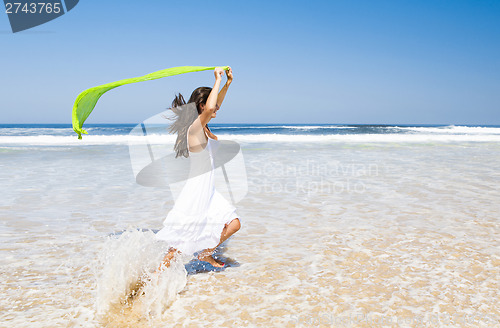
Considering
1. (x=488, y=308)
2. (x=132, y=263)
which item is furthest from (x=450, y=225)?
(x=132, y=263)

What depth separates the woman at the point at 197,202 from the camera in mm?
3205

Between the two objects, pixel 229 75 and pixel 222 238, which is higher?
pixel 229 75

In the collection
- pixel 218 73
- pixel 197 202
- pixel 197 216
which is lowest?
pixel 197 216

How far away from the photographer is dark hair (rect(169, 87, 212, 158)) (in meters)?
3.27

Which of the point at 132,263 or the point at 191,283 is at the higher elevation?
the point at 132,263

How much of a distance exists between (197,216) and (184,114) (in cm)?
89

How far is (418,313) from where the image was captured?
2578mm

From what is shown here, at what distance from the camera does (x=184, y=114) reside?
3312mm

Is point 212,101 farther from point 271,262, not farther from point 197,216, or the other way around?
point 271,262

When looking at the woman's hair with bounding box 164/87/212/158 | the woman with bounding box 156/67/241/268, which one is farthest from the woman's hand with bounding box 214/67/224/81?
the woman's hair with bounding box 164/87/212/158

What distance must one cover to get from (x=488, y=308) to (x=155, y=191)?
218 inches

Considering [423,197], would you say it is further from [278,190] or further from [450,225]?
[278,190]

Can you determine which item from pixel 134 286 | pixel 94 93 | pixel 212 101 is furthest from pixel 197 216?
pixel 94 93

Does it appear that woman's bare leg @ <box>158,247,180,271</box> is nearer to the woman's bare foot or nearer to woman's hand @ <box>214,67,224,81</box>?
the woman's bare foot
